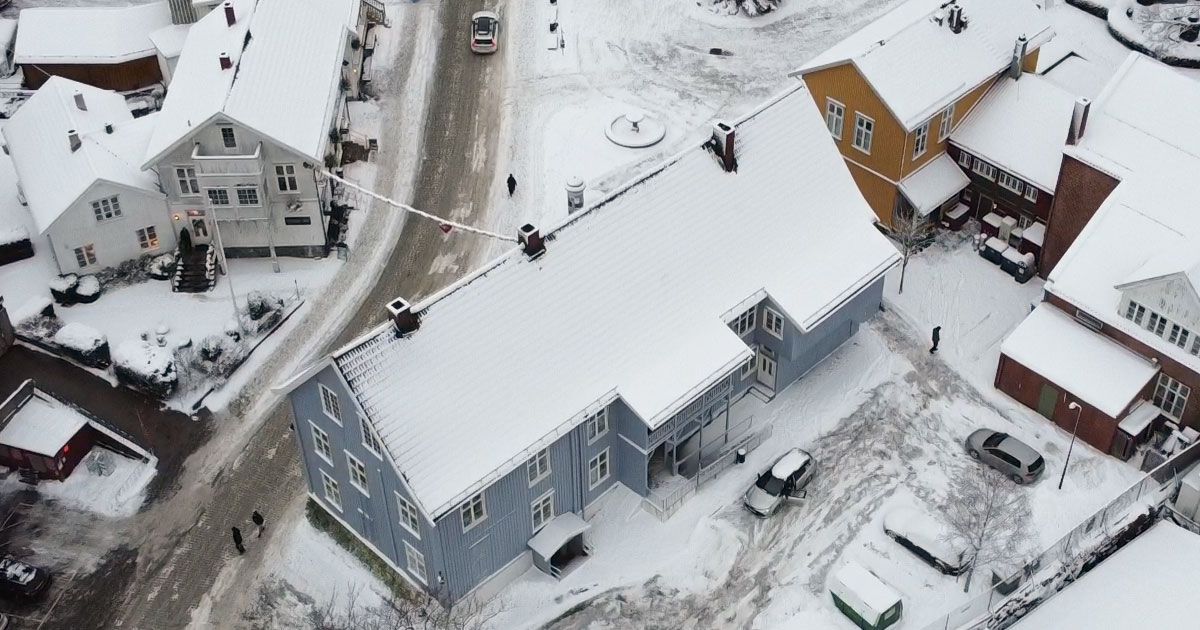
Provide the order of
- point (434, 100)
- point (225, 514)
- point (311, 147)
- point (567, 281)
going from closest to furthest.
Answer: point (567, 281) < point (225, 514) < point (311, 147) < point (434, 100)

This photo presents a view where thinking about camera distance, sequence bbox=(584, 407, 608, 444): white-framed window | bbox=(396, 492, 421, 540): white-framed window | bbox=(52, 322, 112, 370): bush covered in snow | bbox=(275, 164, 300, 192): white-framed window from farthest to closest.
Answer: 1. bbox=(275, 164, 300, 192): white-framed window
2. bbox=(52, 322, 112, 370): bush covered in snow
3. bbox=(584, 407, 608, 444): white-framed window
4. bbox=(396, 492, 421, 540): white-framed window

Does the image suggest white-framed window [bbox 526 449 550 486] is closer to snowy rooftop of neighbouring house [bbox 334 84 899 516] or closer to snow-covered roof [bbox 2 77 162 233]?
snowy rooftop of neighbouring house [bbox 334 84 899 516]

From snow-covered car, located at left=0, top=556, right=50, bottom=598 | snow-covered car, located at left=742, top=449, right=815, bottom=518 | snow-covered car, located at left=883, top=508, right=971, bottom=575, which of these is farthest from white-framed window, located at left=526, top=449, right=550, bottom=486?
snow-covered car, located at left=0, top=556, right=50, bottom=598

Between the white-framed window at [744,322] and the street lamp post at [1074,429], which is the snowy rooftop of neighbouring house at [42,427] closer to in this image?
the white-framed window at [744,322]

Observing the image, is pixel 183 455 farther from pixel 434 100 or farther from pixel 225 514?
pixel 434 100

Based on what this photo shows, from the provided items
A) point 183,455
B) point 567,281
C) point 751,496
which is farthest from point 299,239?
point 751,496

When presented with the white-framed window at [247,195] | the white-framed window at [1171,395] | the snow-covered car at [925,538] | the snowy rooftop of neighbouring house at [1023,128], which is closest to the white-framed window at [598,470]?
the snow-covered car at [925,538]

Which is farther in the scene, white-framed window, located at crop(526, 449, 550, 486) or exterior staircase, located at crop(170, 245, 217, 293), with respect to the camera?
exterior staircase, located at crop(170, 245, 217, 293)
